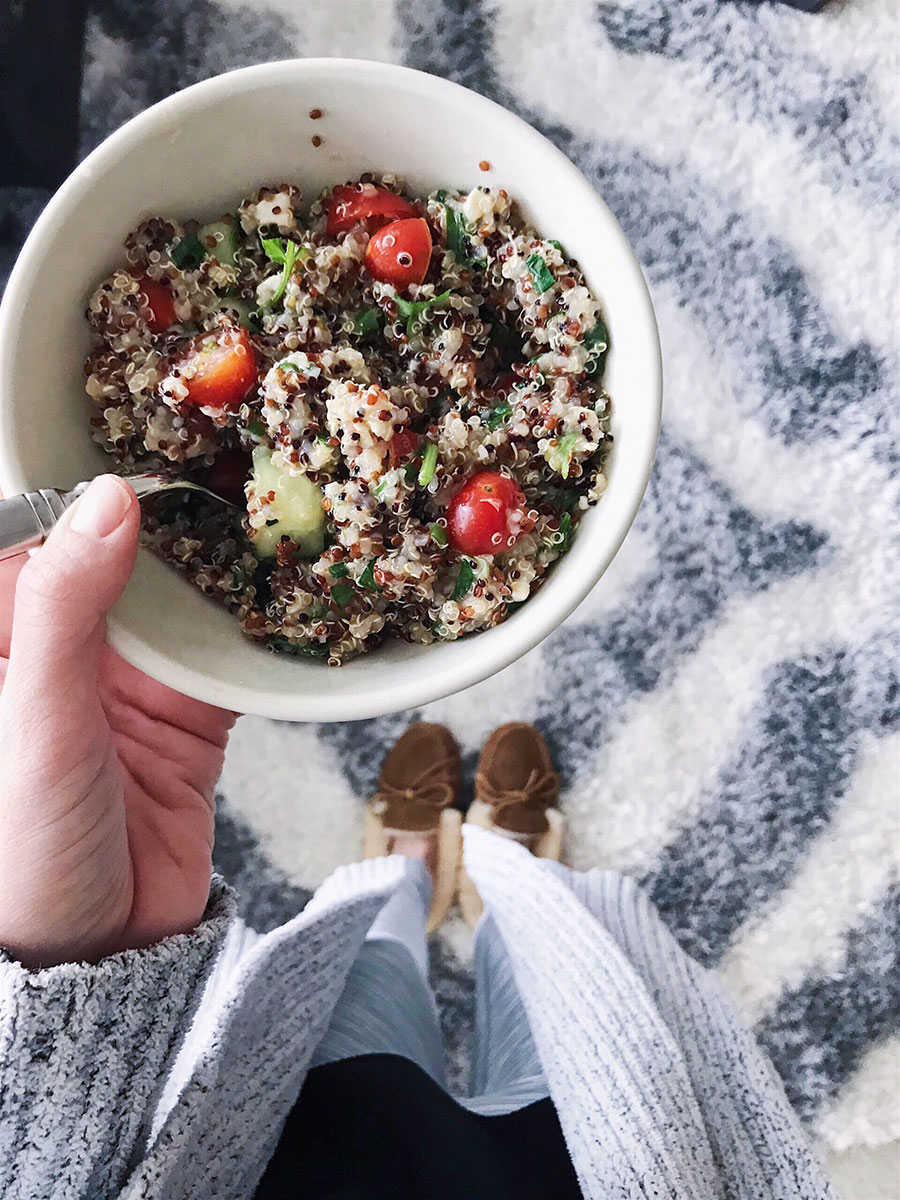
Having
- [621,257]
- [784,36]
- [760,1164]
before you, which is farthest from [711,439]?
[760,1164]

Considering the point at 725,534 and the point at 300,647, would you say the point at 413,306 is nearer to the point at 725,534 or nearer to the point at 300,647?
the point at 300,647

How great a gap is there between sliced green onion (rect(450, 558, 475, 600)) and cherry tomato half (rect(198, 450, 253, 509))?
182mm

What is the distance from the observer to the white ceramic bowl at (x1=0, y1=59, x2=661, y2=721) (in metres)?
0.70

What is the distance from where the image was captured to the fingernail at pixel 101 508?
25.9 inches

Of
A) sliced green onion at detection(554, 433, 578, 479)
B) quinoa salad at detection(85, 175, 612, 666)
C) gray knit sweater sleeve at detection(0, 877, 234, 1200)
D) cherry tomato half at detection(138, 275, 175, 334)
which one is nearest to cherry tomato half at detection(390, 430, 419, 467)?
quinoa salad at detection(85, 175, 612, 666)

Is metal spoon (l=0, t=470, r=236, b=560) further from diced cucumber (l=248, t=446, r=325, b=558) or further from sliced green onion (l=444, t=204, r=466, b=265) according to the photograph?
sliced green onion (l=444, t=204, r=466, b=265)

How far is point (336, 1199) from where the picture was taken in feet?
3.41

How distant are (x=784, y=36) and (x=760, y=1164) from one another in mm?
1404

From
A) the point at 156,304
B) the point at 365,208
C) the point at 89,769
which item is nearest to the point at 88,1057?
the point at 89,769

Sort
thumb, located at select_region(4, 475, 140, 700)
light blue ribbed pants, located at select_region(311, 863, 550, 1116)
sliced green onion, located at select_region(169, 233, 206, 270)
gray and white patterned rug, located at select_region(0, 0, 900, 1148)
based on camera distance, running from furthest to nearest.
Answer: gray and white patterned rug, located at select_region(0, 0, 900, 1148)
light blue ribbed pants, located at select_region(311, 863, 550, 1116)
sliced green onion, located at select_region(169, 233, 206, 270)
thumb, located at select_region(4, 475, 140, 700)

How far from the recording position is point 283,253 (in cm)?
75

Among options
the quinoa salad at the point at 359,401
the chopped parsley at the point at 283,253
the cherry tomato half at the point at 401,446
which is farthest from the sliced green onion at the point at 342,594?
the chopped parsley at the point at 283,253

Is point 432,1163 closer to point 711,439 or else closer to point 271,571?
point 271,571

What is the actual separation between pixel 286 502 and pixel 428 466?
0.10m
